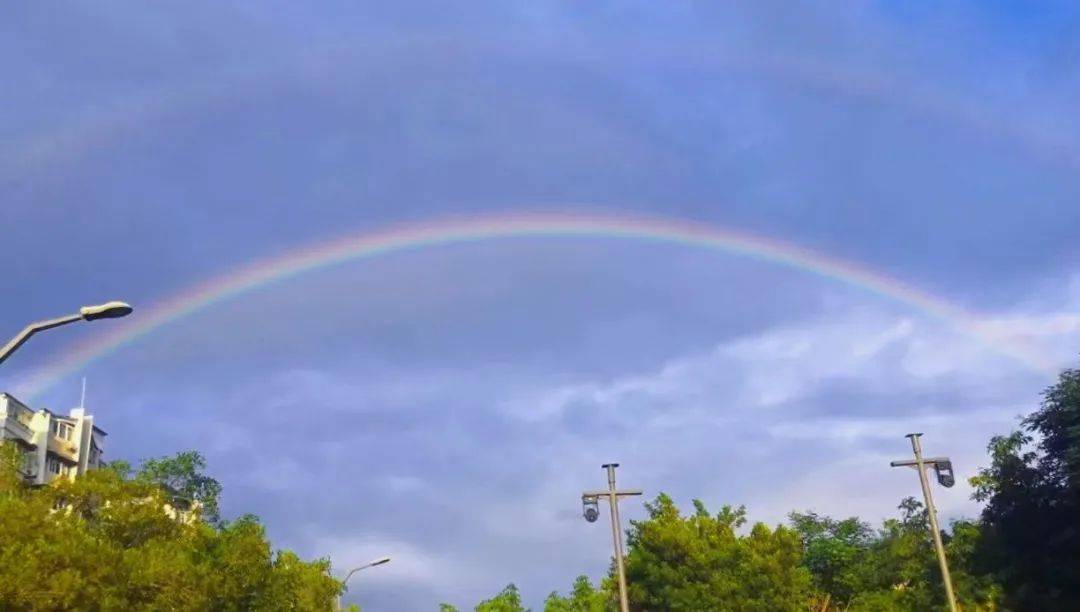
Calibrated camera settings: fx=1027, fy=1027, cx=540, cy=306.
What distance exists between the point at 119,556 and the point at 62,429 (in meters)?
70.1

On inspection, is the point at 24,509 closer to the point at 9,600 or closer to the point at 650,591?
the point at 9,600

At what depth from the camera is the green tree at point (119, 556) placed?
86.3ft

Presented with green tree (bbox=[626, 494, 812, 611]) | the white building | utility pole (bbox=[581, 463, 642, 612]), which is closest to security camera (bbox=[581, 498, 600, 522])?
utility pole (bbox=[581, 463, 642, 612])

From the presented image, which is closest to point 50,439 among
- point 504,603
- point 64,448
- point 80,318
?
point 64,448

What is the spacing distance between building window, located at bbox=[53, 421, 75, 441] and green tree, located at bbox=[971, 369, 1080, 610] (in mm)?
76763

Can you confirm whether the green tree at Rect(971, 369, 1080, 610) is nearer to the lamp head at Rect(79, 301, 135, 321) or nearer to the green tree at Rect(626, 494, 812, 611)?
the green tree at Rect(626, 494, 812, 611)

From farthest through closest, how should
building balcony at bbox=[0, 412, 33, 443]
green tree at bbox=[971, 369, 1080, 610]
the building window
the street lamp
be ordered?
the building window < building balcony at bbox=[0, 412, 33, 443] < green tree at bbox=[971, 369, 1080, 610] < the street lamp

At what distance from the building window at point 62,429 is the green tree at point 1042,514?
252 ft

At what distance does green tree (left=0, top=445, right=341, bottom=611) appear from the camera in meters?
26.3

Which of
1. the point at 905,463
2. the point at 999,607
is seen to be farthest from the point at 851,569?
the point at 905,463

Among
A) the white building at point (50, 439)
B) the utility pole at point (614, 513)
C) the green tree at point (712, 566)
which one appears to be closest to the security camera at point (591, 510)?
the utility pole at point (614, 513)

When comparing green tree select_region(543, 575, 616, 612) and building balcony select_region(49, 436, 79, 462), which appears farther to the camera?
building balcony select_region(49, 436, 79, 462)

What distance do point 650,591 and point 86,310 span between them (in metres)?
41.4

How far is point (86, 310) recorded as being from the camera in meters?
14.9
